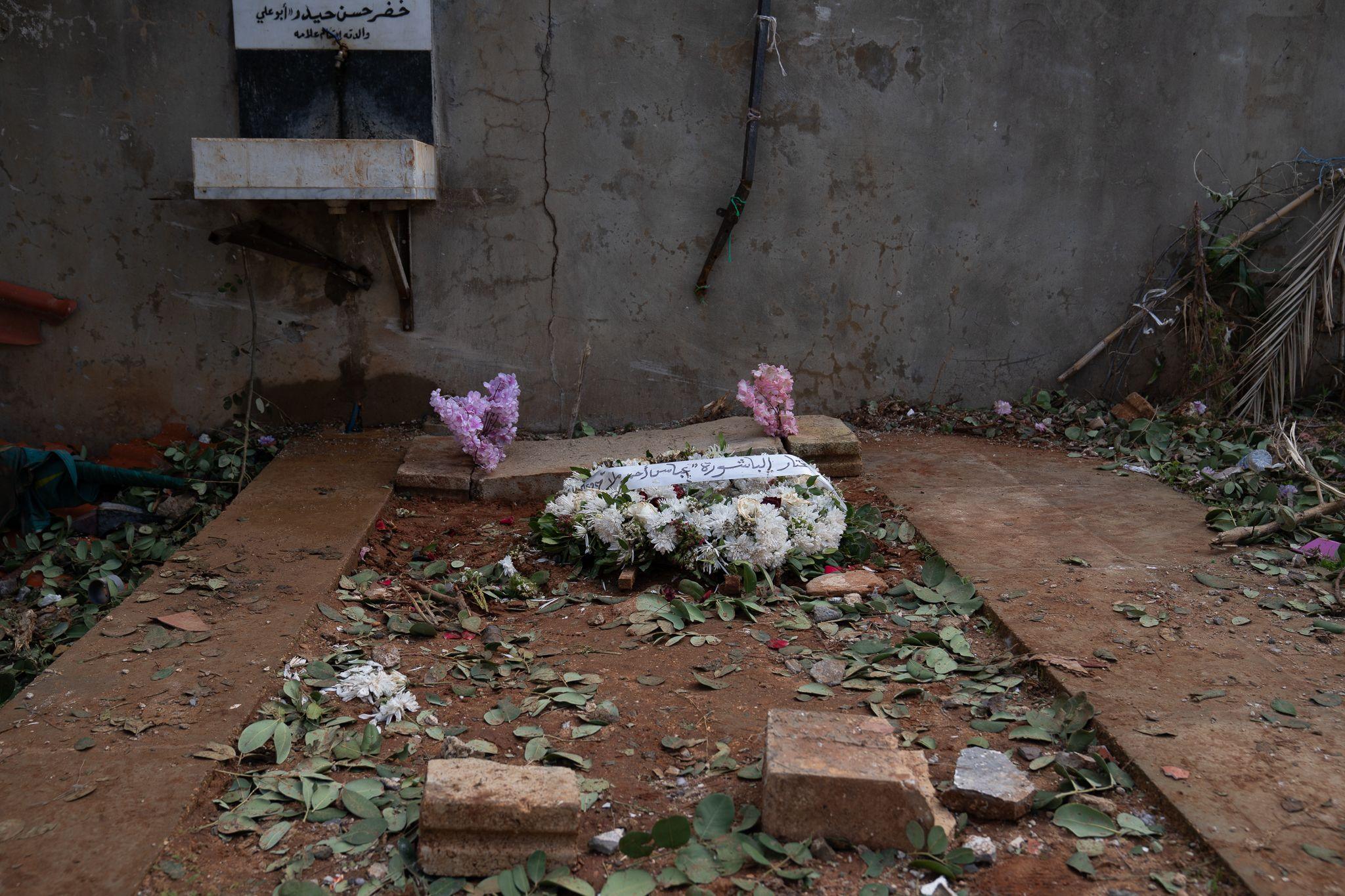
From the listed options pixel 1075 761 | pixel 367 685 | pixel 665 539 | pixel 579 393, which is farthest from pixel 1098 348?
A: pixel 367 685

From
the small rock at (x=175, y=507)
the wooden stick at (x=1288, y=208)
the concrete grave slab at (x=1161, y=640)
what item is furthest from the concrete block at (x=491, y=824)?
the wooden stick at (x=1288, y=208)

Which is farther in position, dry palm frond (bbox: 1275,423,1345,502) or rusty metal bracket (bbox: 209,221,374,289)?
rusty metal bracket (bbox: 209,221,374,289)

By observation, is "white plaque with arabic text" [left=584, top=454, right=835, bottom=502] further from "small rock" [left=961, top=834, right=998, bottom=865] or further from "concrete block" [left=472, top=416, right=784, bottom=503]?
"small rock" [left=961, top=834, right=998, bottom=865]

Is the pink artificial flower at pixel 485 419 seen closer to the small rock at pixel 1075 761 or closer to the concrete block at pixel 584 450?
the concrete block at pixel 584 450

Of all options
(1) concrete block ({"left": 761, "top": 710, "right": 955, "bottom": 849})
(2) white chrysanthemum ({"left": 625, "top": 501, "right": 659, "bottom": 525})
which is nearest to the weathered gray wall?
(2) white chrysanthemum ({"left": 625, "top": 501, "right": 659, "bottom": 525})

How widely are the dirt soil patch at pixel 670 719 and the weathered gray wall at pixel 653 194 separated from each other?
1636mm

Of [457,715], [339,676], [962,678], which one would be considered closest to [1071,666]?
[962,678]

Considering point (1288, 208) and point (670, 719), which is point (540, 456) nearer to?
point (670, 719)

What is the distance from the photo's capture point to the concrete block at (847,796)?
6.00 feet

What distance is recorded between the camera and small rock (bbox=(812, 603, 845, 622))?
9.51 ft

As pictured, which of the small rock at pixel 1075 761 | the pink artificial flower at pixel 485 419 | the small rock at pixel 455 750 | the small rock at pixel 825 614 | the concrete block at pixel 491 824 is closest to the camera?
the concrete block at pixel 491 824

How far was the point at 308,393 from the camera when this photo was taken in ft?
15.9

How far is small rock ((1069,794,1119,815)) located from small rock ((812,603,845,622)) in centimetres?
99

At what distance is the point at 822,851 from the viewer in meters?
1.83
